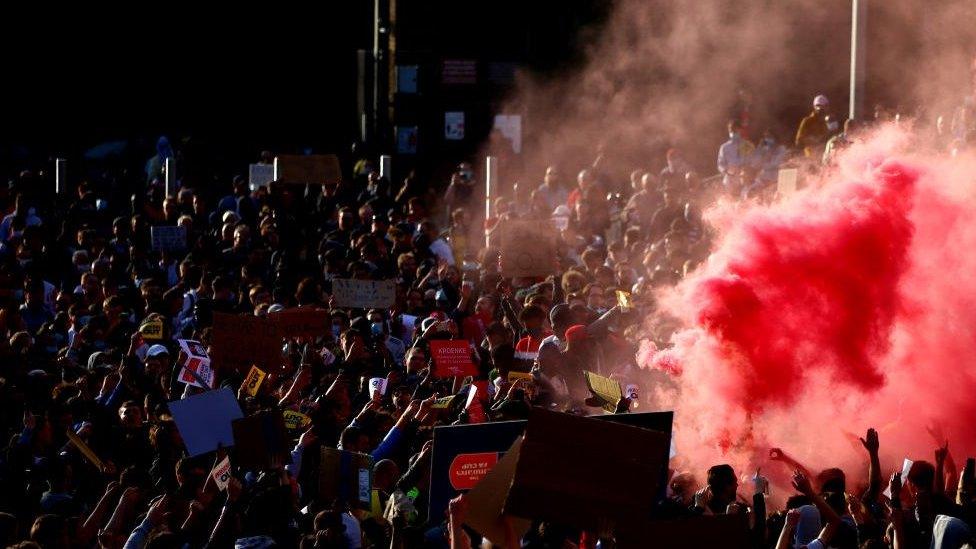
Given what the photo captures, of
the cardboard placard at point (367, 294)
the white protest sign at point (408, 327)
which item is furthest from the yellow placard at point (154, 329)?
the white protest sign at point (408, 327)

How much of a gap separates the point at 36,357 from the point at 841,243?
20.6ft

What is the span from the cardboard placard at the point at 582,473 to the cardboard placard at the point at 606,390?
283 cm

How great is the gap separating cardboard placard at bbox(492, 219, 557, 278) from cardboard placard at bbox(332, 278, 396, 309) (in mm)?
1317

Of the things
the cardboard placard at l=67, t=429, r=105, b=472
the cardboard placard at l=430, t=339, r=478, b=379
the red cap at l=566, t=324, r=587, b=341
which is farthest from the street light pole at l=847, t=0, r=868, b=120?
the cardboard placard at l=67, t=429, r=105, b=472

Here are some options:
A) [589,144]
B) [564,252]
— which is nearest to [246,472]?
[564,252]

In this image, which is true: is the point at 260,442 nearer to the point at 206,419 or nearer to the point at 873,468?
the point at 206,419

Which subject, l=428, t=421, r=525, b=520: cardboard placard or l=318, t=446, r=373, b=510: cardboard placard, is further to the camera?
l=318, t=446, r=373, b=510: cardboard placard

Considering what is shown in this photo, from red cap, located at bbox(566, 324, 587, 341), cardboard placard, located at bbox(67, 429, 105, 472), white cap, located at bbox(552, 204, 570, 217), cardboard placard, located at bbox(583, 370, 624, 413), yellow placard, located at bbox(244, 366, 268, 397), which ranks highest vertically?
white cap, located at bbox(552, 204, 570, 217)

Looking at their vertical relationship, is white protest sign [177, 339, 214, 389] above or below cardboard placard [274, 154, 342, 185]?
below

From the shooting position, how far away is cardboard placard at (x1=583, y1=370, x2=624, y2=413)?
9.52 meters

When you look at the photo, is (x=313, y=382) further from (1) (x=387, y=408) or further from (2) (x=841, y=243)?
(2) (x=841, y=243)

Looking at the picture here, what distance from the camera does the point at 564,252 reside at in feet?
51.9

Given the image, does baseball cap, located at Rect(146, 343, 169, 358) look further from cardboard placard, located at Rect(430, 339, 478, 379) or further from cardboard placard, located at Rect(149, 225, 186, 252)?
cardboard placard, located at Rect(149, 225, 186, 252)

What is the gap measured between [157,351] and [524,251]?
11.3ft
